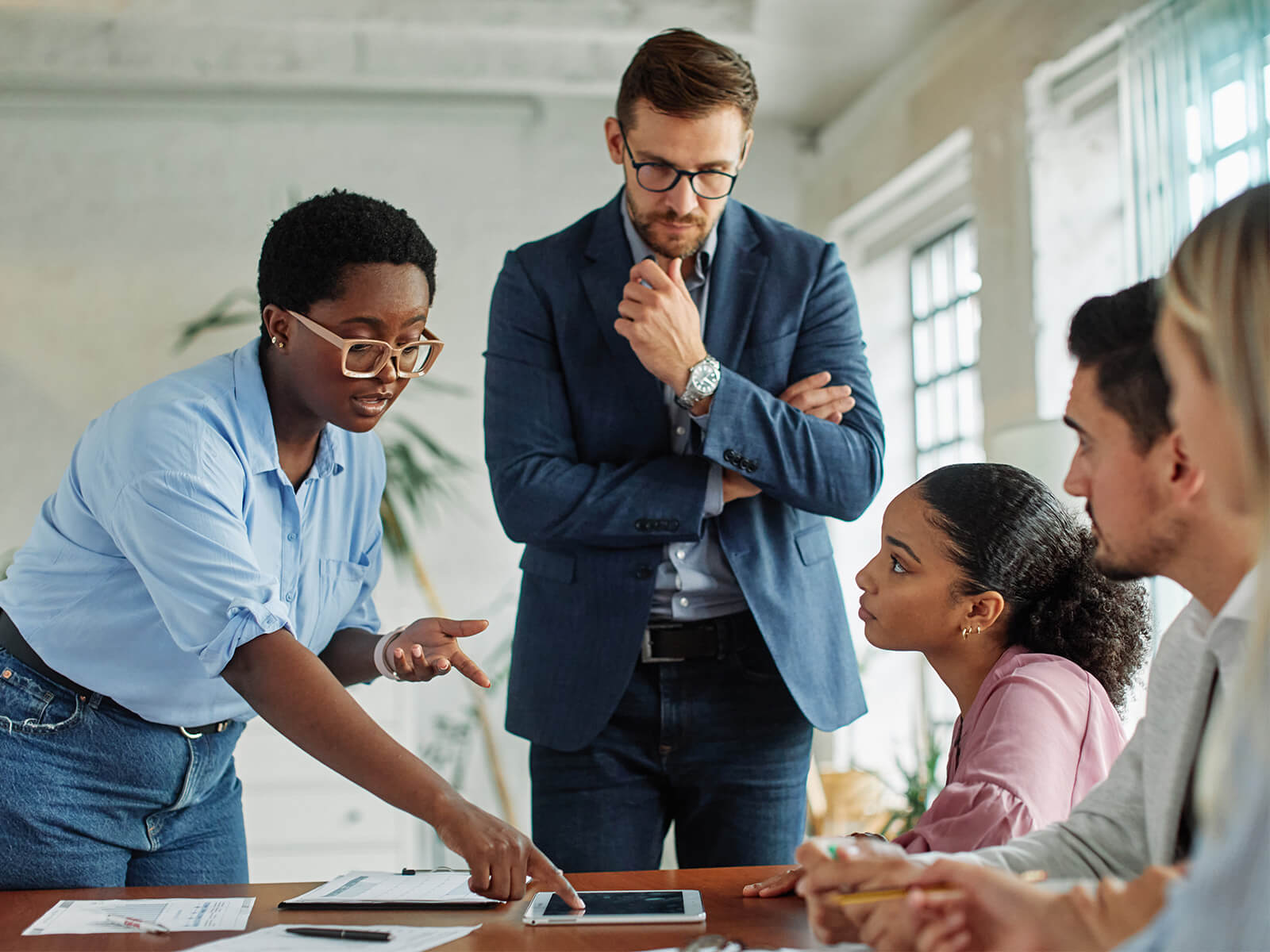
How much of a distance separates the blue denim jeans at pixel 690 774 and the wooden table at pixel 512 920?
271mm

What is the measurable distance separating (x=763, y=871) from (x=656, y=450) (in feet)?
2.52

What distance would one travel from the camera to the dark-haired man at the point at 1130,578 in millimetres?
1092

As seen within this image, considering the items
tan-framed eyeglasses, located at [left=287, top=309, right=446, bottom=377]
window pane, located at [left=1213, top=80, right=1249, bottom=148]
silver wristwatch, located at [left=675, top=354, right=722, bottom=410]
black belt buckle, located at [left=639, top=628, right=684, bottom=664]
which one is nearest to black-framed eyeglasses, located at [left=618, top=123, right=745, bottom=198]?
silver wristwatch, located at [left=675, top=354, right=722, bottom=410]

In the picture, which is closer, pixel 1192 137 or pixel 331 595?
pixel 331 595

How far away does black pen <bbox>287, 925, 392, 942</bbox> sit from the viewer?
4.19 ft

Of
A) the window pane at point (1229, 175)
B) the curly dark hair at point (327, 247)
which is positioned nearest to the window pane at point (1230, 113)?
the window pane at point (1229, 175)

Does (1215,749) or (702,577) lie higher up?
(702,577)

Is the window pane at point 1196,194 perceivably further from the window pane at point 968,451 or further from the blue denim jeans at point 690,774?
A: the blue denim jeans at point 690,774

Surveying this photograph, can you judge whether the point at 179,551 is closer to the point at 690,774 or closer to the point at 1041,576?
the point at 690,774

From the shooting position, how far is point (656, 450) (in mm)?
2096

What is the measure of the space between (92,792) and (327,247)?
0.85m

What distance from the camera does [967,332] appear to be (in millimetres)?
4793

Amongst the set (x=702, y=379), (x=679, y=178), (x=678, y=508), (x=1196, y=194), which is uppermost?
(x=1196, y=194)

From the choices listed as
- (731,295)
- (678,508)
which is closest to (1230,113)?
(731,295)
